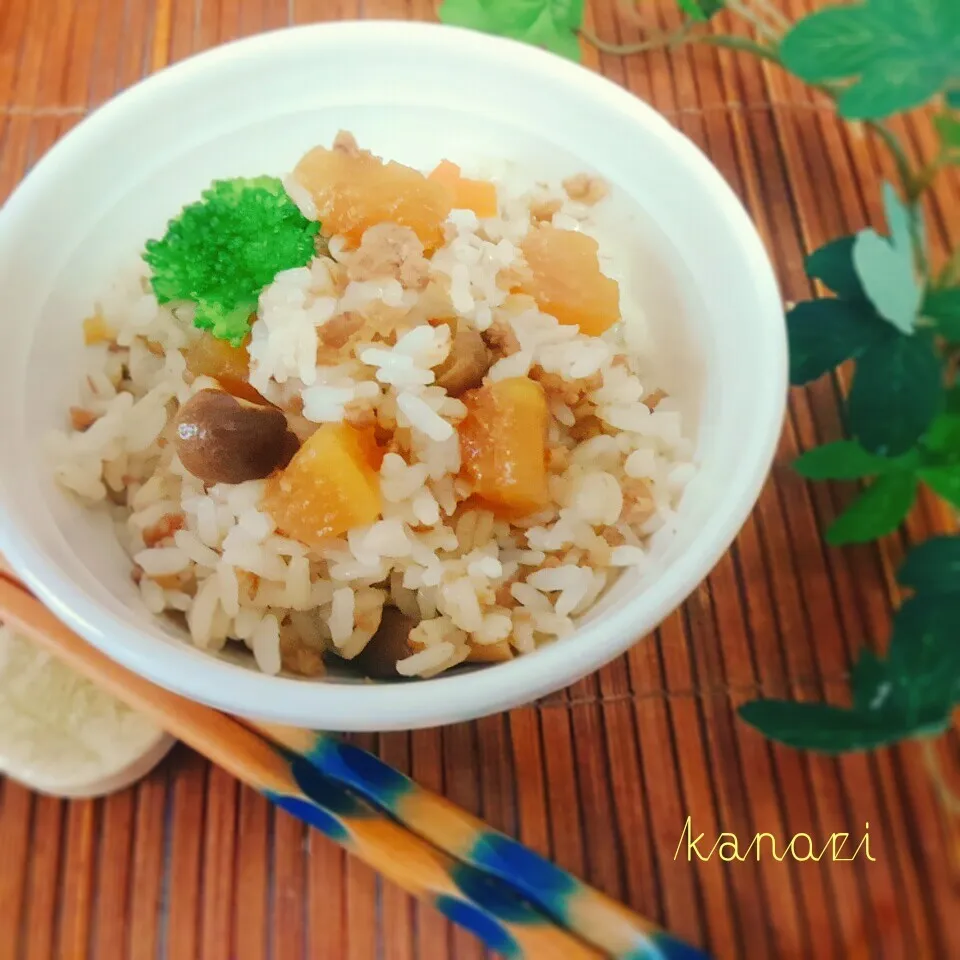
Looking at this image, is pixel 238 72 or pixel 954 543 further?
pixel 238 72

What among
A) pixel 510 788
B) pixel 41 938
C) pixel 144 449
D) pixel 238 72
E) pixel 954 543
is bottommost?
pixel 41 938

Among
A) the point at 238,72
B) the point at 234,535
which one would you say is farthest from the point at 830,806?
the point at 238,72

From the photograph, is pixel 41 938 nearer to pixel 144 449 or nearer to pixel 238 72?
pixel 144 449

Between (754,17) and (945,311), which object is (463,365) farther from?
(754,17)

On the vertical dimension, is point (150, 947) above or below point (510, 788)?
below

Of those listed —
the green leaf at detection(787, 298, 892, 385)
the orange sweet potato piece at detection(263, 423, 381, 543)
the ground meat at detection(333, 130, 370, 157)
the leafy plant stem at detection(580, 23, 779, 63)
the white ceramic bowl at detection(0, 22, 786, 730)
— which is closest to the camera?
the white ceramic bowl at detection(0, 22, 786, 730)

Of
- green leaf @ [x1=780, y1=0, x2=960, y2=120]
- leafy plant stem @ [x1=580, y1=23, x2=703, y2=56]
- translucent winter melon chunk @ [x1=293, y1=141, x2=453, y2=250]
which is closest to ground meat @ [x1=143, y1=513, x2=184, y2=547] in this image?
translucent winter melon chunk @ [x1=293, y1=141, x2=453, y2=250]

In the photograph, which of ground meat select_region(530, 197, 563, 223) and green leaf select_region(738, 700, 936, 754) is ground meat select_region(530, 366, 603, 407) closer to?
ground meat select_region(530, 197, 563, 223)
